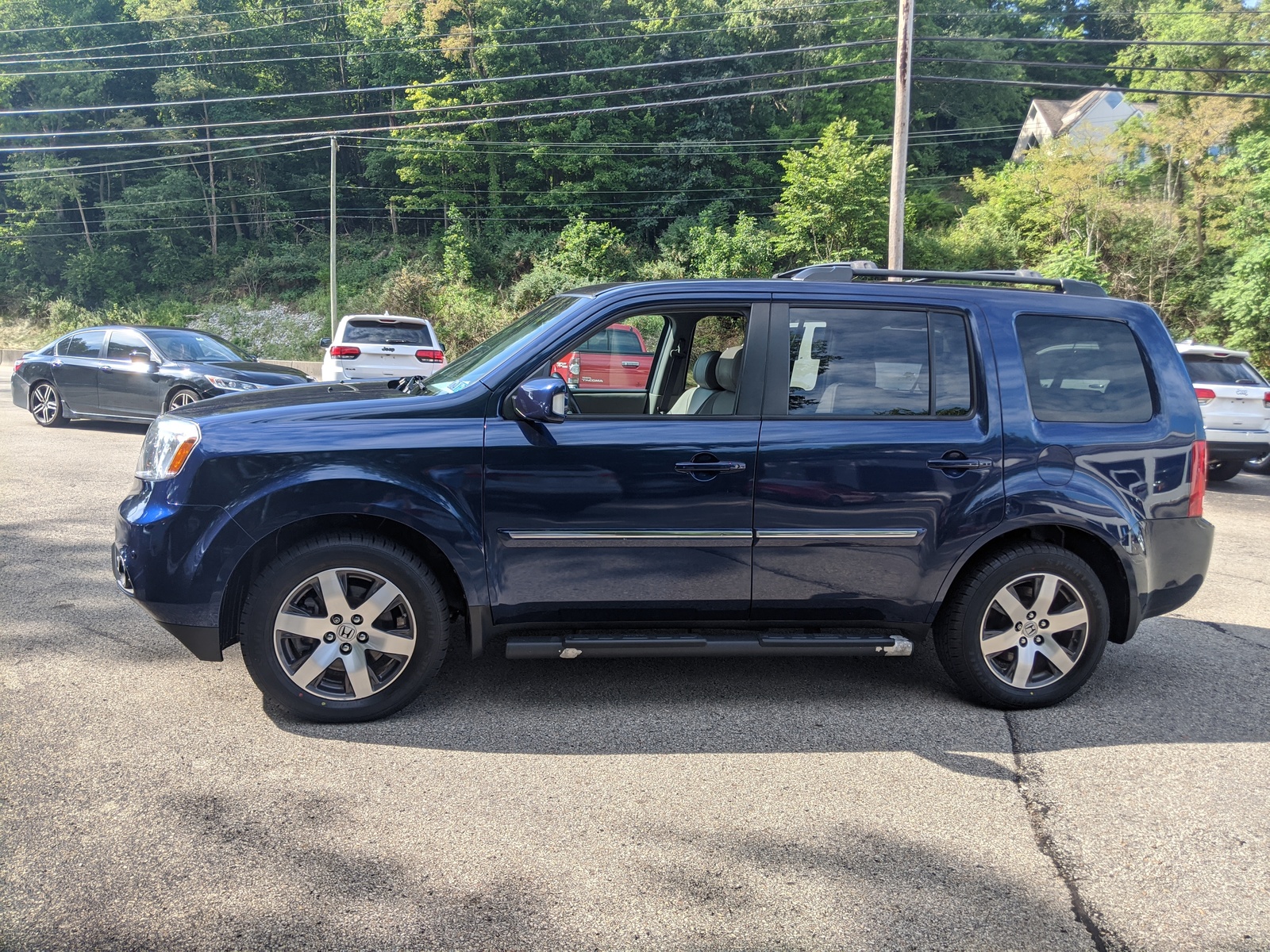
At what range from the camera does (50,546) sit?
6.82 meters

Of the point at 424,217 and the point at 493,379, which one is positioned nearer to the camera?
the point at 493,379

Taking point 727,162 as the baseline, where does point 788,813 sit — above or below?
below

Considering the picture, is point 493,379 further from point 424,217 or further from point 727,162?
point 424,217

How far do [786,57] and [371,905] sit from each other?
50976 mm

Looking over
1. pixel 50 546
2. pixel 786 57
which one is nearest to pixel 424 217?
pixel 786 57

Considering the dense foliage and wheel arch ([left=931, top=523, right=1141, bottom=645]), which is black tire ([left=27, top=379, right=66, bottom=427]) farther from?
the dense foliage

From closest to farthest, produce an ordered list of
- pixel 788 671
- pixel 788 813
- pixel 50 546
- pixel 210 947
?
pixel 210 947
pixel 788 813
pixel 788 671
pixel 50 546

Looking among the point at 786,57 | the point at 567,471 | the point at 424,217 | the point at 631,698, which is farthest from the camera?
the point at 424,217

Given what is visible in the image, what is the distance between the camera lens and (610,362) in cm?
504

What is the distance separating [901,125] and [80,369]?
14914 mm

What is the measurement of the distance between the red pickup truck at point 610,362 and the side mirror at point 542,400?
1.12 feet

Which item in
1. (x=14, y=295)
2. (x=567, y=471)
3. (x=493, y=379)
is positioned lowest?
(x=14, y=295)

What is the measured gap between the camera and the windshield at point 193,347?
43.2 ft

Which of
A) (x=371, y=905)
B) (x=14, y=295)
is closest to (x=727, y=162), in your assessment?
(x=14, y=295)
